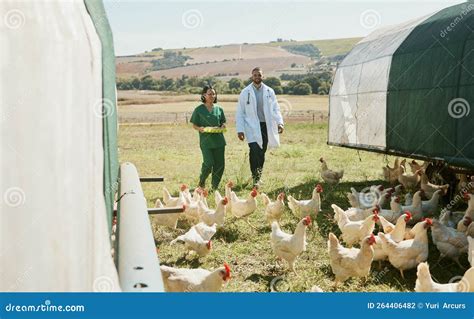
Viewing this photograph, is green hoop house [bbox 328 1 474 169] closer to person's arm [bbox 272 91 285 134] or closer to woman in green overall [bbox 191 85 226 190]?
person's arm [bbox 272 91 285 134]

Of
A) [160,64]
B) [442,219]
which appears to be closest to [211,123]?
[442,219]

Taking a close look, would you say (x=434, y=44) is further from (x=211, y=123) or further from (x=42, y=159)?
(x=42, y=159)

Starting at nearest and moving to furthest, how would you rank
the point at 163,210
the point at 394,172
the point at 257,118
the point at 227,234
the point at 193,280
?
the point at 193,280 → the point at 163,210 → the point at 227,234 → the point at 257,118 → the point at 394,172

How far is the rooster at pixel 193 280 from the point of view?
11.3ft

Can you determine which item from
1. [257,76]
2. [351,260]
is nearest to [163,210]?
[351,260]

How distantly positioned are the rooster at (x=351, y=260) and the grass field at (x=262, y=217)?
0.51ft

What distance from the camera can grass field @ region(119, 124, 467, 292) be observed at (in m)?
4.47

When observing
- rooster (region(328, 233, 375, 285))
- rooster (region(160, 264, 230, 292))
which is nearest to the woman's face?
Result: rooster (region(328, 233, 375, 285))

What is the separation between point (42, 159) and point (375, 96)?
25.9 feet

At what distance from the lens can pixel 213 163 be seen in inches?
330

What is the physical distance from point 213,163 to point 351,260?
14.7 feet

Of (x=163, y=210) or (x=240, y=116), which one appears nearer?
(x=163, y=210)

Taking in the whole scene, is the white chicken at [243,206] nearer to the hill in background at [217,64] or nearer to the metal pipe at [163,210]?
the metal pipe at [163,210]

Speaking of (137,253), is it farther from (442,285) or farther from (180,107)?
(180,107)
